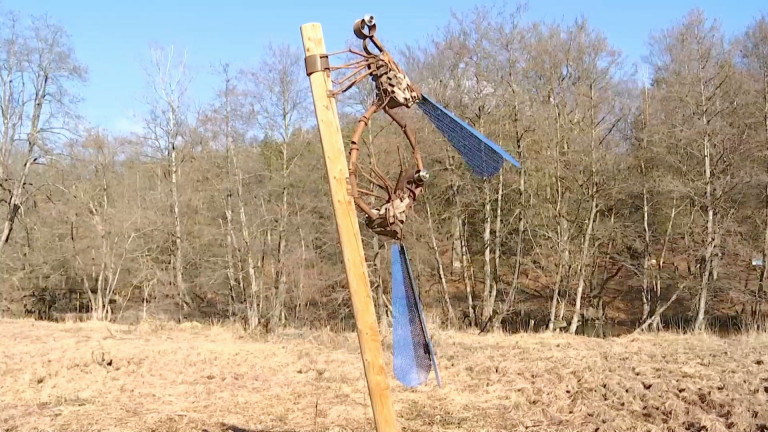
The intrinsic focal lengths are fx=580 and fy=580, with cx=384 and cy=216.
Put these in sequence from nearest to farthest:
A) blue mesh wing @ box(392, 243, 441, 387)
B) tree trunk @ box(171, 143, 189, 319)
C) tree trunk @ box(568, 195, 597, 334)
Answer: blue mesh wing @ box(392, 243, 441, 387) < tree trunk @ box(568, 195, 597, 334) < tree trunk @ box(171, 143, 189, 319)

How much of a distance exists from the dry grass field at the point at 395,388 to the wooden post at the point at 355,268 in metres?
1.86

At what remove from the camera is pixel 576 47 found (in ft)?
61.8

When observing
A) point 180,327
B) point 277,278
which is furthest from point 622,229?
point 180,327

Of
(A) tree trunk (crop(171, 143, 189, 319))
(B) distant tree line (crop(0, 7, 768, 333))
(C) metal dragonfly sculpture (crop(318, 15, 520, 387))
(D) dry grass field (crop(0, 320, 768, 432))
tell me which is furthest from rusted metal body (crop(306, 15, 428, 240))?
(A) tree trunk (crop(171, 143, 189, 319))

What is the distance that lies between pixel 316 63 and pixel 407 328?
6.04 feet

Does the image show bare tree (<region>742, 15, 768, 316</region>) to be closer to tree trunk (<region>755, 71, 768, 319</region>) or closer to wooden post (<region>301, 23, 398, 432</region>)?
tree trunk (<region>755, 71, 768, 319</region>)

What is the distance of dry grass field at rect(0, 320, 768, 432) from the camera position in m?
5.43

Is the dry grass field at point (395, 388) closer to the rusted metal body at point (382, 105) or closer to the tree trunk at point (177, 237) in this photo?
the rusted metal body at point (382, 105)

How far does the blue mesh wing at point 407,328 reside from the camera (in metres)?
3.89

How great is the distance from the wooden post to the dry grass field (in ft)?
6.12

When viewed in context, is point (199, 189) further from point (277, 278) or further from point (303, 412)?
point (303, 412)

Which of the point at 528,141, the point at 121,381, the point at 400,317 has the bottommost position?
the point at 121,381

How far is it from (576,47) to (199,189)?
15124 mm

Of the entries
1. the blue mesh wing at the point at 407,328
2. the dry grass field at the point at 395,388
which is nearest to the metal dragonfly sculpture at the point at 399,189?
the blue mesh wing at the point at 407,328
